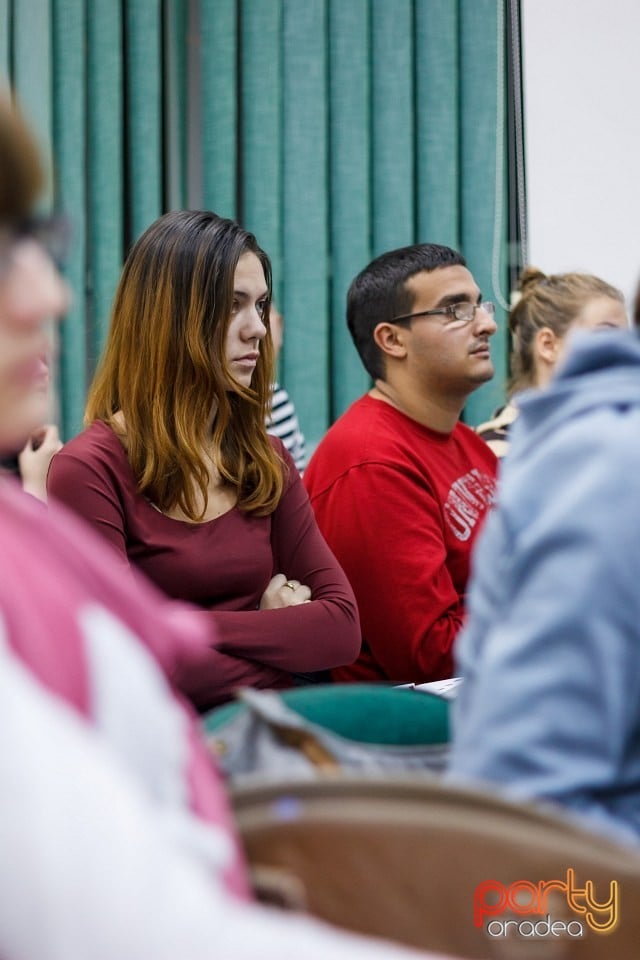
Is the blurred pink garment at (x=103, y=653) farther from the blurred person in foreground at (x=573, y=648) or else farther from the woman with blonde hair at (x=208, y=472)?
the woman with blonde hair at (x=208, y=472)

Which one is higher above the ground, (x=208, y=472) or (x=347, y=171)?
(x=347, y=171)

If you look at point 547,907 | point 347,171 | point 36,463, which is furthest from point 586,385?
point 347,171

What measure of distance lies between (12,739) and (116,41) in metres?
3.06

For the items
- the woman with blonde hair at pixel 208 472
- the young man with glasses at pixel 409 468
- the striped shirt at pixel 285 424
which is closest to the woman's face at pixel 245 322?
the woman with blonde hair at pixel 208 472

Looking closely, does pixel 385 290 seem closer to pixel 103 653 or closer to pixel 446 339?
pixel 446 339

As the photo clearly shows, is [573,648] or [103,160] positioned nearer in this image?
[573,648]

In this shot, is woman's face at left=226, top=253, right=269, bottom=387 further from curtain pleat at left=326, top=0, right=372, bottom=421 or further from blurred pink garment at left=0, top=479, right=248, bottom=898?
curtain pleat at left=326, top=0, right=372, bottom=421

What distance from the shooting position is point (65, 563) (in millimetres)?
695

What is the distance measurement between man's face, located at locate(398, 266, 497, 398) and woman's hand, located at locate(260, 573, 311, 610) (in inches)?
28.5

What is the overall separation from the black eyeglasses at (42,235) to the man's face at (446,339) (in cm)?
175

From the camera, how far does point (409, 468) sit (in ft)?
7.03

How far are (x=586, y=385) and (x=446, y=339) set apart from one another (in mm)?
1580

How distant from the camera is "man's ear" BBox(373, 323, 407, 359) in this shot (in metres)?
2.48

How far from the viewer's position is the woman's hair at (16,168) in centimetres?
63
